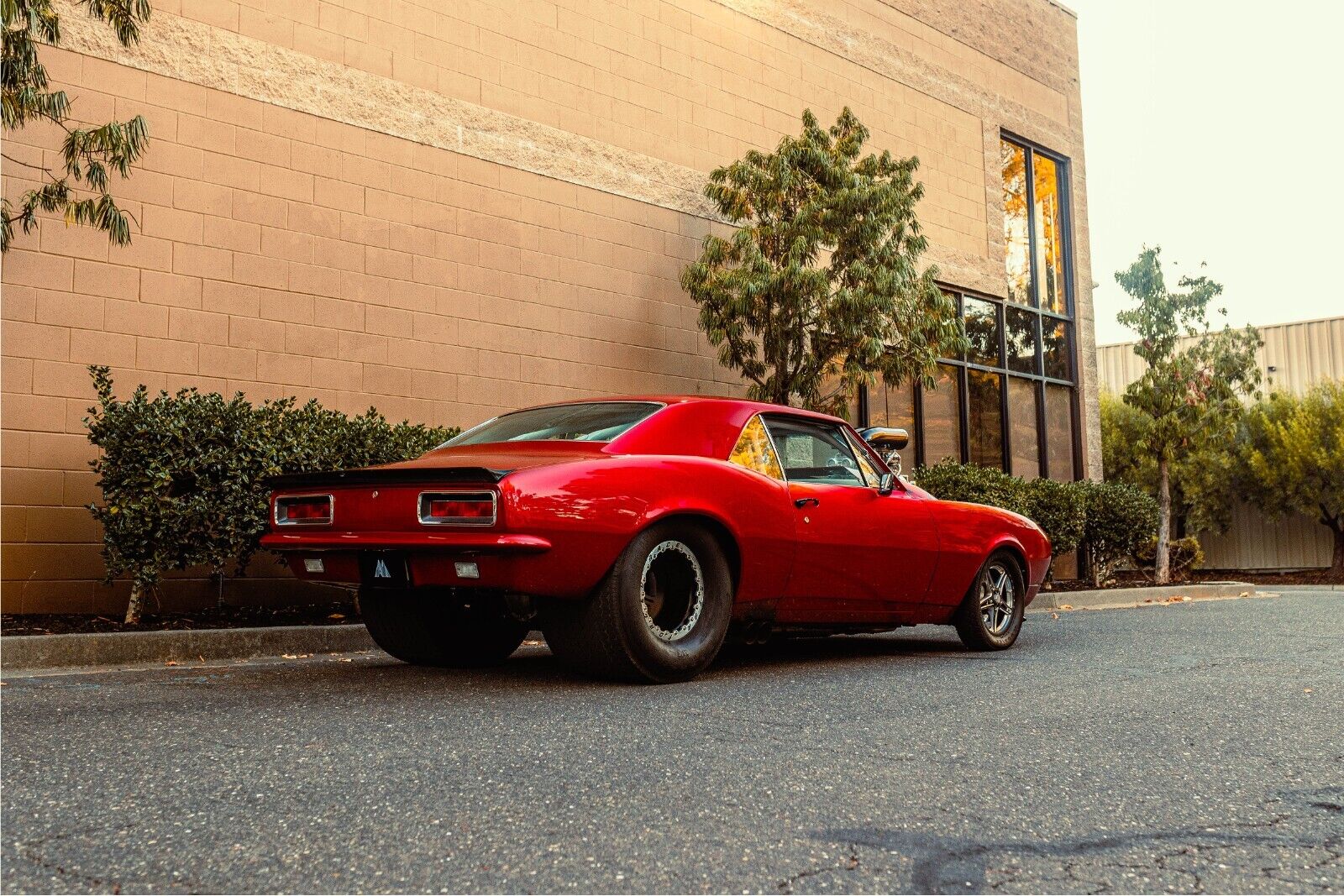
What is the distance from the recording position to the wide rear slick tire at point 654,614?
512 centimetres

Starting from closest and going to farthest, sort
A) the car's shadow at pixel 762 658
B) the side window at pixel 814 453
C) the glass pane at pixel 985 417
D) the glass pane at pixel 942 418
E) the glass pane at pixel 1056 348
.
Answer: the car's shadow at pixel 762 658 → the side window at pixel 814 453 → the glass pane at pixel 942 418 → the glass pane at pixel 985 417 → the glass pane at pixel 1056 348

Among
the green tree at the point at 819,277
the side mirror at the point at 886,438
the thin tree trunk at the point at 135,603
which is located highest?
the green tree at the point at 819,277

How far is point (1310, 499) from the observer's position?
25500 mm

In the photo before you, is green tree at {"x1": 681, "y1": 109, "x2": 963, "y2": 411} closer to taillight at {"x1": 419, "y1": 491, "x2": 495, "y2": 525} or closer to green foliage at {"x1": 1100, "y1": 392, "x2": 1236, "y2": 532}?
taillight at {"x1": 419, "y1": 491, "x2": 495, "y2": 525}

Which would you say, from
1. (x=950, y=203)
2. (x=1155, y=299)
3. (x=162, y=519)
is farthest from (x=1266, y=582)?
(x=162, y=519)

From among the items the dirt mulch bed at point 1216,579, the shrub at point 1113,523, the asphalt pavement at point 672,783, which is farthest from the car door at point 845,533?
the shrub at point 1113,523

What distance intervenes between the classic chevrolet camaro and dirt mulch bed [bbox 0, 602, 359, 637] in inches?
96.5

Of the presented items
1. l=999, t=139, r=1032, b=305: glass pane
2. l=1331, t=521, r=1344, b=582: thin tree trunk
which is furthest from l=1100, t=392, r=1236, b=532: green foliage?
l=999, t=139, r=1032, b=305: glass pane

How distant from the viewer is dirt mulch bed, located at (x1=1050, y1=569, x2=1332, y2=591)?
1617cm

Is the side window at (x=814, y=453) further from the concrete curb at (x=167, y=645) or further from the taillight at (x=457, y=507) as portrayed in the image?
the concrete curb at (x=167, y=645)

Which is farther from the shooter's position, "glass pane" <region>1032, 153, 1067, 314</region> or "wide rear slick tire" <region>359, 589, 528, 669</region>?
"glass pane" <region>1032, 153, 1067, 314</region>

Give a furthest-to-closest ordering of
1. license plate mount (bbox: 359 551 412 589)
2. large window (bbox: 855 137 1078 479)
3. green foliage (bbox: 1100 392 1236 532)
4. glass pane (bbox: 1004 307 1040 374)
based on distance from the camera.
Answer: green foliage (bbox: 1100 392 1236 532) < glass pane (bbox: 1004 307 1040 374) < large window (bbox: 855 137 1078 479) < license plate mount (bbox: 359 551 412 589)

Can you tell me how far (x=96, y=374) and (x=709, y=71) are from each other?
27.3ft

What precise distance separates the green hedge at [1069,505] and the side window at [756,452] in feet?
23.9
